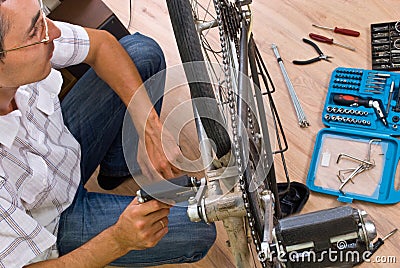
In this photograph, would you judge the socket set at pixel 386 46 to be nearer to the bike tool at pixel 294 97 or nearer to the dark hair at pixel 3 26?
the bike tool at pixel 294 97

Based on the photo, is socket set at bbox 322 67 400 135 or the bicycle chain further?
socket set at bbox 322 67 400 135

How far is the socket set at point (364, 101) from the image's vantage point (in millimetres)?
1352

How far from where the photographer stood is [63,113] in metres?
1.18

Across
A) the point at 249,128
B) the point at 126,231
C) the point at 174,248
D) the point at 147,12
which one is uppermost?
the point at 249,128

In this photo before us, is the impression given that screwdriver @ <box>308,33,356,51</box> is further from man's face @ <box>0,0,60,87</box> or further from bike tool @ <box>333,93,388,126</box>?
man's face @ <box>0,0,60,87</box>

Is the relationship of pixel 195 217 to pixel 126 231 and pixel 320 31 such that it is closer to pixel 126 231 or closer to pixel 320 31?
pixel 126 231

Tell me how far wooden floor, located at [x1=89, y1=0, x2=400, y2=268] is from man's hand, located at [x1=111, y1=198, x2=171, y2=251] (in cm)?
43

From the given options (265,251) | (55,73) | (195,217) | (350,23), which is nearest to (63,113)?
(55,73)

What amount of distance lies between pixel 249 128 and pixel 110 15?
2.88 feet

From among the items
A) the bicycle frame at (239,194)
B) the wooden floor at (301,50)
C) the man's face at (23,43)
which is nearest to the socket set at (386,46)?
the wooden floor at (301,50)

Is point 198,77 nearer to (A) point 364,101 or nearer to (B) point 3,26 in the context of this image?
(B) point 3,26

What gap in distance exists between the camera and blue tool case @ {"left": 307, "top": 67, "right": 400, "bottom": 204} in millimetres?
1316

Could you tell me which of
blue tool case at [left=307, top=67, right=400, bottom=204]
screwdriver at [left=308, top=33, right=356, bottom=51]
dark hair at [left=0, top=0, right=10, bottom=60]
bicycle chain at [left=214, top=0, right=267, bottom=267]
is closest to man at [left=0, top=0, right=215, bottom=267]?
dark hair at [left=0, top=0, right=10, bottom=60]

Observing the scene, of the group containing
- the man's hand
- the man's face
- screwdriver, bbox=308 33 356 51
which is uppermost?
the man's face
